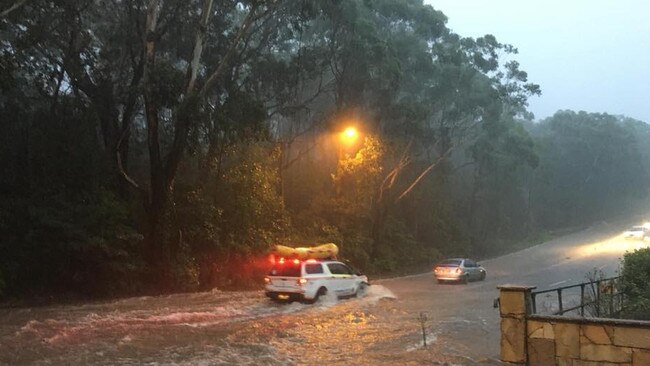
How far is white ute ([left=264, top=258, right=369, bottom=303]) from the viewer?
1944 centimetres

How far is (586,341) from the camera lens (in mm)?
8727

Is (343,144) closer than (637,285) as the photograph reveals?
No

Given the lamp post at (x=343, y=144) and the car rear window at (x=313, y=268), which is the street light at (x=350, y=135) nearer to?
the lamp post at (x=343, y=144)

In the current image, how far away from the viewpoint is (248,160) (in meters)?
26.9

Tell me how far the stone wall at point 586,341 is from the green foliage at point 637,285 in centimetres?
476

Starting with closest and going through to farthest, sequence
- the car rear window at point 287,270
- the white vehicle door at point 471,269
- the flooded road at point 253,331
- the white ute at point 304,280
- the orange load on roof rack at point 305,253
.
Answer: the flooded road at point 253,331 → the white ute at point 304,280 → the car rear window at point 287,270 → the orange load on roof rack at point 305,253 → the white vehicle door at point 471,269

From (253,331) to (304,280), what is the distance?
491cm

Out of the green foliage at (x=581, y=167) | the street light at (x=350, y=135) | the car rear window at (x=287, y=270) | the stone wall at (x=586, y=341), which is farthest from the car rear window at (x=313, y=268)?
the green foliage at (x=581, y=167)

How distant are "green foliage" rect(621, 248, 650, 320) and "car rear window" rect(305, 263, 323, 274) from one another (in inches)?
353

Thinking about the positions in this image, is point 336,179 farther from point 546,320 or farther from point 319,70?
point 546,320

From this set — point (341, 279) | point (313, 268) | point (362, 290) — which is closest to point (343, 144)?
point (362, 290)

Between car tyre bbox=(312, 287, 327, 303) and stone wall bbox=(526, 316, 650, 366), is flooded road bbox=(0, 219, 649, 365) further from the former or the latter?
stone wall bbox=(526, 316, 650, 366)

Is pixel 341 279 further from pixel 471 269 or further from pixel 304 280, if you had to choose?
pixel 471 269

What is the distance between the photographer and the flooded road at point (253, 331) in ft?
37.9
